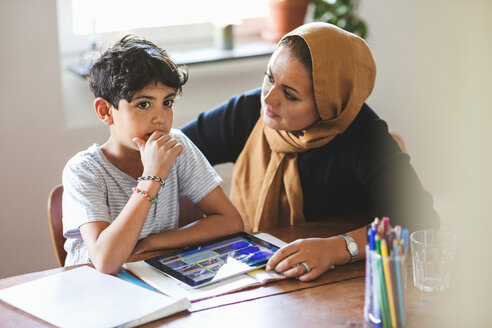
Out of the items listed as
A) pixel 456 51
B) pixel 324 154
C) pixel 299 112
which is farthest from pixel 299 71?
pixel 456 51

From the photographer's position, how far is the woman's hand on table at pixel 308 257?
1519mm

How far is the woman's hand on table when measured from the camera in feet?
4.98

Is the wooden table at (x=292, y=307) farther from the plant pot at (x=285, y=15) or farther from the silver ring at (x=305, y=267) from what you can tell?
the plant pot at (x=285, y=15)

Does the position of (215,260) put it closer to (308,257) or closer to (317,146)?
(308,257)

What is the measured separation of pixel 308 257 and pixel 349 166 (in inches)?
18.5

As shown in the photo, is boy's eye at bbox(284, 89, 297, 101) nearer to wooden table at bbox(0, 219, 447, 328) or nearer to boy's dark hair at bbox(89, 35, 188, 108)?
boy's dark hair at bbox(89, 35, 188, 108)

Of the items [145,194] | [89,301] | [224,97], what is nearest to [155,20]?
[224,97]

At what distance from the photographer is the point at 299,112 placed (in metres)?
1.86

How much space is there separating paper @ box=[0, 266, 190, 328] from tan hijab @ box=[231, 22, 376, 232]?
0.71 m

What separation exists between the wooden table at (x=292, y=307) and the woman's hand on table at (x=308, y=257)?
0.8 inches

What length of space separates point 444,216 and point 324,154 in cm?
38

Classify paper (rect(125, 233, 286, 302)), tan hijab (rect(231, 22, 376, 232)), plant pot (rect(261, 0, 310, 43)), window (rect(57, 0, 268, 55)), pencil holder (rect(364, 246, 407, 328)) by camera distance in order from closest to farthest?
pencil holder (rect(364, 246, 407, 328)) < paper (rect(125, 233, 286, 302)) < tan hijab (rect(231, 22, 376, 232)) < window (rect(57, 0, 268, 55)) < plant pot (rect(261, 0, 310, 43))

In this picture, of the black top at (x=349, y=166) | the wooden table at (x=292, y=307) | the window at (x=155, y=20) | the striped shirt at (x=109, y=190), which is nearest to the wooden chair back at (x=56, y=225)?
the striped shirt at (x=109, y=190)

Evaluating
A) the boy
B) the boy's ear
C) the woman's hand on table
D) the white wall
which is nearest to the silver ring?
the woman's hand on table
